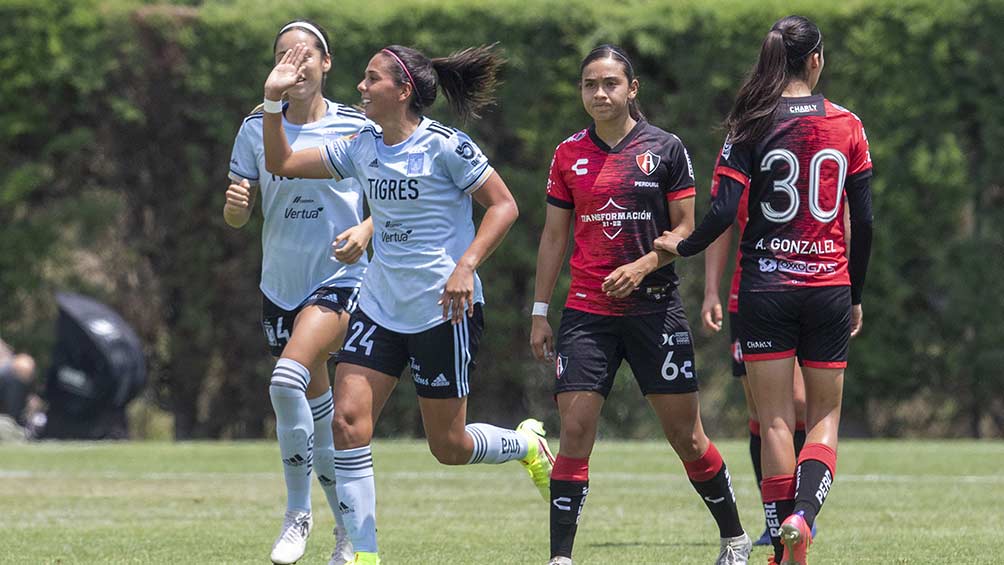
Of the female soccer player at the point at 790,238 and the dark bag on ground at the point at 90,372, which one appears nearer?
the female soccer player at the point at 790,238

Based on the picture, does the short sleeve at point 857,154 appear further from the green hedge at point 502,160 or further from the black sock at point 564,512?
the green hedge at point 502,160

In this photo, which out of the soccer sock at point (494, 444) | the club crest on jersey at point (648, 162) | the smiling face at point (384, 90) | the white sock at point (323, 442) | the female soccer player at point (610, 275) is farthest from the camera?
the white sock at point (323, 442)

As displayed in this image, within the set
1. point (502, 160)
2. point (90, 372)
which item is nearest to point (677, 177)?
point (502, 160)

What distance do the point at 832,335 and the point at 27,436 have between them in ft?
37.9

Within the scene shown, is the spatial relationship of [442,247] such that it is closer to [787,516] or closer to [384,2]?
[787,516]

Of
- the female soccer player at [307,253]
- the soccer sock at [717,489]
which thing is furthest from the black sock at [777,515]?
the female soccer player at [307,253]

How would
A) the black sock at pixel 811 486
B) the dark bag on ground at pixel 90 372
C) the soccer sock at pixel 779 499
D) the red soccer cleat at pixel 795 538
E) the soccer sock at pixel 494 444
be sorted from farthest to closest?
the dark bag on ground at pixel 90 372 → the soccer sock at pixel 494 444 → the soccer sock at pixel 779 499 → the black sock at pixel 811 486 → the red soccer cleat at pixel 795 538

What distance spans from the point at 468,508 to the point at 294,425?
2.91m

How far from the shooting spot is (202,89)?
55.4ft

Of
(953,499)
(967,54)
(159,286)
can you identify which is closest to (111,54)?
(159,286)

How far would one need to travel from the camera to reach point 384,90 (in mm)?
6812

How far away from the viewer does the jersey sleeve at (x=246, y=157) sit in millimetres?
7449

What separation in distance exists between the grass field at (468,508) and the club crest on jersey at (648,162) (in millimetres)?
1768

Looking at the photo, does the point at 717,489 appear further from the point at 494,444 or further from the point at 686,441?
the point at 494,444
